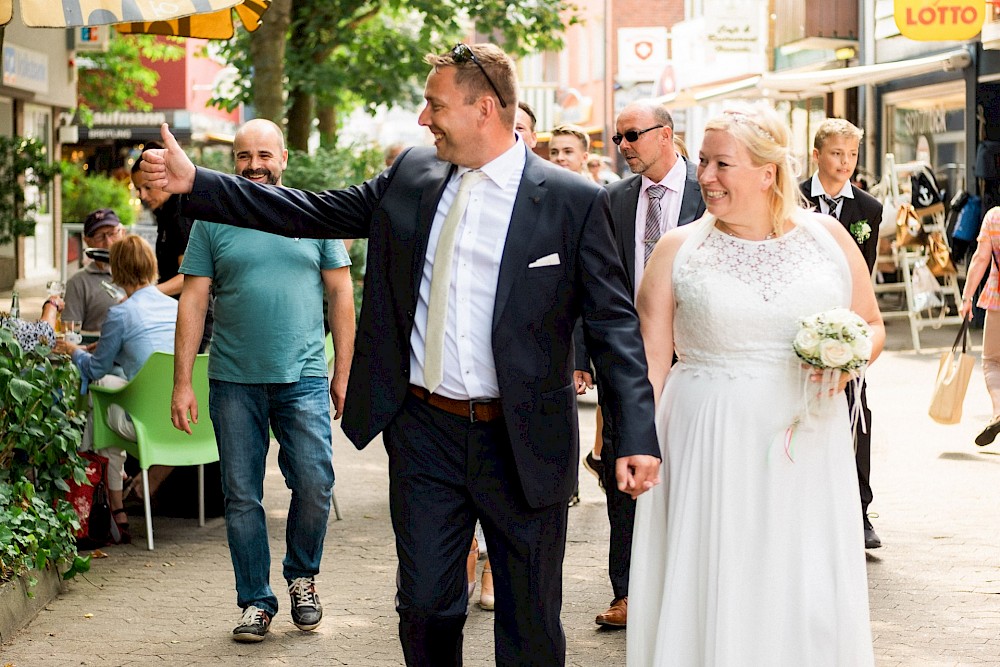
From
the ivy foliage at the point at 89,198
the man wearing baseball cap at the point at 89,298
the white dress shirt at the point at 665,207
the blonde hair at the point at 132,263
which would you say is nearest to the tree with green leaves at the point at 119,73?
the ivy foliage at the point at 89,198

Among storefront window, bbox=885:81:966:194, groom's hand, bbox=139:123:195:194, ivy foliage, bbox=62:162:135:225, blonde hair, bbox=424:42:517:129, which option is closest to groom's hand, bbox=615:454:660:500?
blonde hair, bbox=424:42:517:129

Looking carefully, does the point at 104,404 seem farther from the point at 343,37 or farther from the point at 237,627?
the point at 343,37

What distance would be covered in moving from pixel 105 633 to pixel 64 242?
12422mm

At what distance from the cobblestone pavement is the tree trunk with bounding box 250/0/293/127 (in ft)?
20.7

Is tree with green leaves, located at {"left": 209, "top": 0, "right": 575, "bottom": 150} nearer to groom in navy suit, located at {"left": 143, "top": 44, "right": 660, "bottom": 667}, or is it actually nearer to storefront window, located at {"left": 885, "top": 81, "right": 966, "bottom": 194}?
storefront window, located at {"left": 885, "top": 81, "right": 966, "bottom": 194}

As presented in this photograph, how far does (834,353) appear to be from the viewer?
396cm

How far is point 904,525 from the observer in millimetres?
7840

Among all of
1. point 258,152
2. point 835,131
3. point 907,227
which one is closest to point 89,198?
point 907,227


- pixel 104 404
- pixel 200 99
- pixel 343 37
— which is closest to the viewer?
pixel 104 404

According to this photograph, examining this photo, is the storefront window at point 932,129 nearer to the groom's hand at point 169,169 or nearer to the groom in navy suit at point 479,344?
the groom in navy suit at point 479,344

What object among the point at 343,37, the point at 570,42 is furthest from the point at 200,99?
the point at 343,37

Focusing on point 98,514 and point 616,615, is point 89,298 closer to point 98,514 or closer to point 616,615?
point 98,514

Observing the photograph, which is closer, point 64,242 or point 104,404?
point 104,404

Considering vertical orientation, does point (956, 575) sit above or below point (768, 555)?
below
